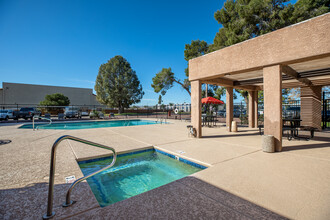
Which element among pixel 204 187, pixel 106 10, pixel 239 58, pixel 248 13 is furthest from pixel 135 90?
pixel 204 187

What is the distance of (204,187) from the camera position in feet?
9.26

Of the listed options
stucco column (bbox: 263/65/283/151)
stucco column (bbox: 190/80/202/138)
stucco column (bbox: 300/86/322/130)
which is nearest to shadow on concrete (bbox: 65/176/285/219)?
stucco column (bbox: 263/65/283/151)

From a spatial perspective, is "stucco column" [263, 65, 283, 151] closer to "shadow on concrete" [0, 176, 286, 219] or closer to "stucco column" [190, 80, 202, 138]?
"stucco column" [190, 80, 202, 138]

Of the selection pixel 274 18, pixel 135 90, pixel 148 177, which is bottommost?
pixel 148 177

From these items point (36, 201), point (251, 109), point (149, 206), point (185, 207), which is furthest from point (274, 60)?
point (251, 109)

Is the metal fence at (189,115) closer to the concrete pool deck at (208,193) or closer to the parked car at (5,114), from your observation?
the parked car at (5,114)

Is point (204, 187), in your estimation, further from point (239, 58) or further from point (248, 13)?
Answer: point (248, 13)

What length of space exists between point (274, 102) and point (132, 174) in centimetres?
527

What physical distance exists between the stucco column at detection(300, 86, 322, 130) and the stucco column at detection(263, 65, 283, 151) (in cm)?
749

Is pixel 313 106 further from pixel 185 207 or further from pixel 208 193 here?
pixel 185 207

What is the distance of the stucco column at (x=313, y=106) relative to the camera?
9.98 meters

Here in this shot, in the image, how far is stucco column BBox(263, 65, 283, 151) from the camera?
Result: 515cm

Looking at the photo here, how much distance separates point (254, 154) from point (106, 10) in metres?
16.1

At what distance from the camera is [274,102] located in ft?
17.2
